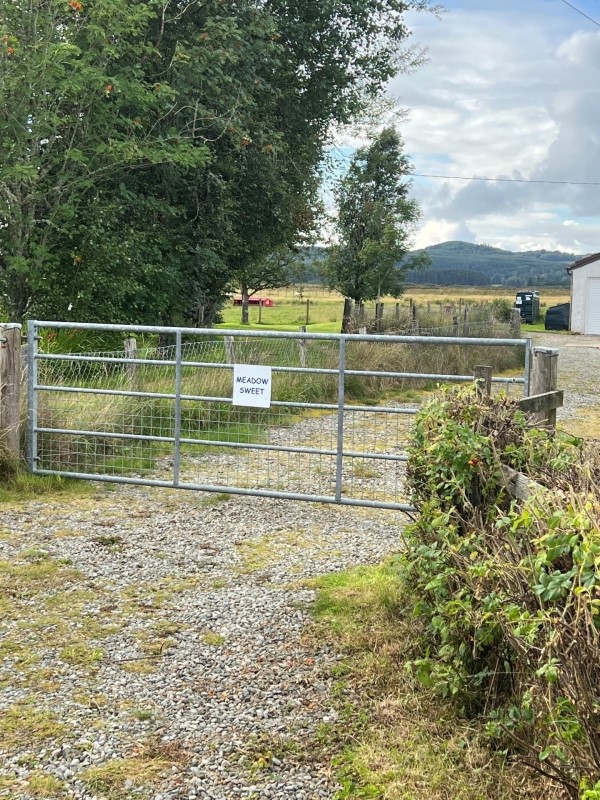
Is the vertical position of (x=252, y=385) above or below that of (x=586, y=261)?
below

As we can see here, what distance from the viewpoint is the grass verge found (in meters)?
2.69

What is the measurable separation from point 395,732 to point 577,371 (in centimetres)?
1794

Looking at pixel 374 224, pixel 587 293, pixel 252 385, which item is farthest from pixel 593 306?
pixel 252 385

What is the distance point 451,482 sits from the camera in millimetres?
3361

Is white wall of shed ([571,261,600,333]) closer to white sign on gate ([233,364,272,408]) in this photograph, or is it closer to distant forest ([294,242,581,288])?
white sign on gate ([233,364,272,408])

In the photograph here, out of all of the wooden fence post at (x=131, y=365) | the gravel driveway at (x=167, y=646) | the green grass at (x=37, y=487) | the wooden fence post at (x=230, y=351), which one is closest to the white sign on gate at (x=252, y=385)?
the gravel driveway at (x=167, y=646)

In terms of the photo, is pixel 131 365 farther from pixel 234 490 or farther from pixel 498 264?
pixel 498 264

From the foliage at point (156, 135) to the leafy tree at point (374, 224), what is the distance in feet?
40.2

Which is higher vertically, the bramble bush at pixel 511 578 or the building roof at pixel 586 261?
the building roof at pixel 586 261

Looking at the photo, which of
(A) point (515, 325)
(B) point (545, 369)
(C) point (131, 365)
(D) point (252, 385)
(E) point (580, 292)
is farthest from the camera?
(E) point (580, 292)

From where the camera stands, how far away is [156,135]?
14.4 metres

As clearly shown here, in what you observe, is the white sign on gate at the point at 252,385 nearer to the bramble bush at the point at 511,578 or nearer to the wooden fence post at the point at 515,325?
the bramble bush at the point at 511,578

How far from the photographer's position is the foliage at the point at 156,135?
467 inches

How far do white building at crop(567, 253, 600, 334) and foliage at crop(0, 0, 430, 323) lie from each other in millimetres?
20363
